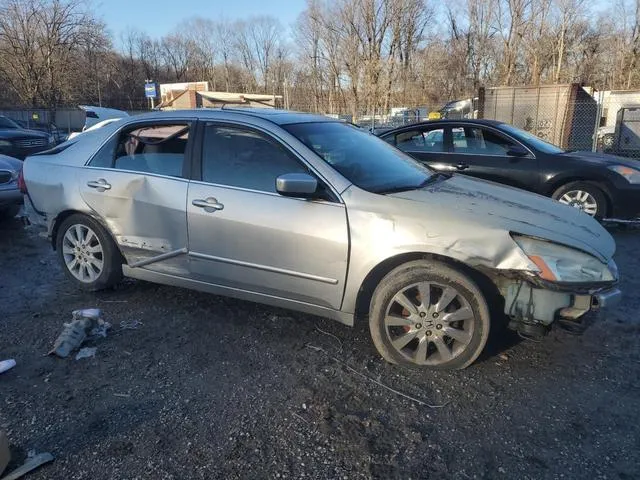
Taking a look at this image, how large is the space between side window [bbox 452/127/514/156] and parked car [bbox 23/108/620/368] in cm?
310

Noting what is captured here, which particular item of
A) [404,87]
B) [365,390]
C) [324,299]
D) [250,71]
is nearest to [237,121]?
[324,299]

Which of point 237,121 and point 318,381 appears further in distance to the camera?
point 237,121

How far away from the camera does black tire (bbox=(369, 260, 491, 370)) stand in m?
2.95

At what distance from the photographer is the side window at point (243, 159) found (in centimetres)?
347

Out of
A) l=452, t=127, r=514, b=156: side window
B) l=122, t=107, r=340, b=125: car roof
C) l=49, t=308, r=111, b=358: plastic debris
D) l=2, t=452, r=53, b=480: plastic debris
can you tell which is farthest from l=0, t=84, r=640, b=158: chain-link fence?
l=2, t=452, r=53, b=480: plastic debris

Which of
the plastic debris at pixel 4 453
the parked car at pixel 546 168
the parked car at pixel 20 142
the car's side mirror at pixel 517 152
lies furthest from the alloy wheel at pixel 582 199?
the parked car at pixel 20 142

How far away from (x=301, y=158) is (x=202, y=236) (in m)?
0.95

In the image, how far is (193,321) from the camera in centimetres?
386

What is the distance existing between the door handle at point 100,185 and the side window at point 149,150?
15 centimetres

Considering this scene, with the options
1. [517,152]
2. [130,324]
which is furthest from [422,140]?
[130,324]

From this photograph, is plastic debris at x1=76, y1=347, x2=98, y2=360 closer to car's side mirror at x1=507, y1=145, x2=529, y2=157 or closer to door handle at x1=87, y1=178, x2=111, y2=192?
door handle at x1=87, y1=178, x2=111, y2=192

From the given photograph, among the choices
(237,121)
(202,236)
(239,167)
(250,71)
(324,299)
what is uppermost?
Answer: (250,71)

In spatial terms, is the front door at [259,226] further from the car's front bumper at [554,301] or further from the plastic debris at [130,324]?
the car's front bumper at [554,301]

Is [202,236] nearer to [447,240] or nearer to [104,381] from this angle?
[104,381]
